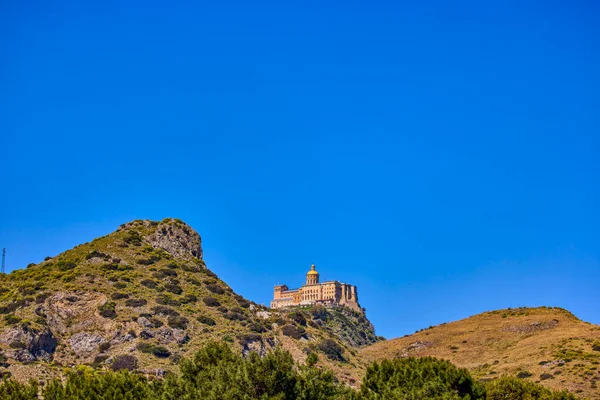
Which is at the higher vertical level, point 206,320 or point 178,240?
point 178,240

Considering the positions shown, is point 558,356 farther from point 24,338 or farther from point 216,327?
point 24,338

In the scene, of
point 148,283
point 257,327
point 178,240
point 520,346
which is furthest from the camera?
point 178,240

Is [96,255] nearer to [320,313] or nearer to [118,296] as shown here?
[118,296]

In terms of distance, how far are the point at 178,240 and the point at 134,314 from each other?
3155cm

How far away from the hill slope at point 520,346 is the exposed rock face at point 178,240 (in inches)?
1242

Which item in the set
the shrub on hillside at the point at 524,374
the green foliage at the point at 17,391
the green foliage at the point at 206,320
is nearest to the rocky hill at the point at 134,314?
the green foliage at the point at 206,320

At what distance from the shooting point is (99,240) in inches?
4345

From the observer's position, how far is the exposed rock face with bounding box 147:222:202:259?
378 ft

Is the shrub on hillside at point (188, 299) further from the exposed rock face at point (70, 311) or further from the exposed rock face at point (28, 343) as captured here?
the exposed rock face at point (28, 343)

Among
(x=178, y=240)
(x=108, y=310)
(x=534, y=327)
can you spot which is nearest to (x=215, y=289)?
(x=178, y=240)

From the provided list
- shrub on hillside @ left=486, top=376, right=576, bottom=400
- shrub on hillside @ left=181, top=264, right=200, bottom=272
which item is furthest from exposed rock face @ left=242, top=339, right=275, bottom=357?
shrub on hillside @ left=486, top=376, right=576, bottom=400

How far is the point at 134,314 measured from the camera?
87.1 metres

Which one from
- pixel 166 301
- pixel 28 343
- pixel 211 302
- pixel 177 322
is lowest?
pixel 28 343

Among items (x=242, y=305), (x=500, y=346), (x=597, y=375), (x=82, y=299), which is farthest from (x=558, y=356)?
(x=82, y=299)
